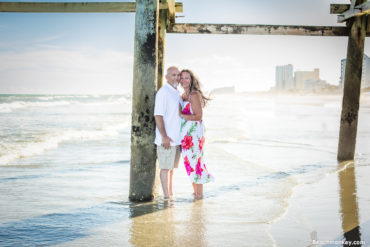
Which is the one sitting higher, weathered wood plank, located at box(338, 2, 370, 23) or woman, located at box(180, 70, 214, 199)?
weathered wood plank, located at box(338, 2, 370, 23)

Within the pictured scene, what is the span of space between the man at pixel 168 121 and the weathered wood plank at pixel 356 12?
3575 millimetres

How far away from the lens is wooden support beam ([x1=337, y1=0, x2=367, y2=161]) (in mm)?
6820

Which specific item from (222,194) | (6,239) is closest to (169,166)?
(222,194)

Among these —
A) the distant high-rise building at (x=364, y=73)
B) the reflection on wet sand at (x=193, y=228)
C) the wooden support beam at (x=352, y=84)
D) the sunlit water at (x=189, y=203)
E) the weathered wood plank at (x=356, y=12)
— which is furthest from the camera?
the distant high-rise building at (x=364, y=73)

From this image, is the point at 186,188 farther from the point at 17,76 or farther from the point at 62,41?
the point at 17,76

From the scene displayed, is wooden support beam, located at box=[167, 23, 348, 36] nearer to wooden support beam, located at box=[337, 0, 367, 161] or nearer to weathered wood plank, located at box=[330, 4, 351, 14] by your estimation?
weathered wood plank, located at box=[330, 4, 351, 14]

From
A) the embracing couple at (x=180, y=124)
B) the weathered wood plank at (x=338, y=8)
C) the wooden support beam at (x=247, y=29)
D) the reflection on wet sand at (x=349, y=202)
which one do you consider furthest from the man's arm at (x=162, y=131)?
the weathered wood plank at (x=338, y=8)

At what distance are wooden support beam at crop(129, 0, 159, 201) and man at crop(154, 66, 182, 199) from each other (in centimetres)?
9

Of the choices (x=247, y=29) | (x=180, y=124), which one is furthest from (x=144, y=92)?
(x=247, y=29)

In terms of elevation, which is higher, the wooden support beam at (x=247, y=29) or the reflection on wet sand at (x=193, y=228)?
the wooden support beam at (x=247, y=29)

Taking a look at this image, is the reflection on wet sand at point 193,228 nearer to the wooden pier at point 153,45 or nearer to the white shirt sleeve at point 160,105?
the wooden pier at point 153,45

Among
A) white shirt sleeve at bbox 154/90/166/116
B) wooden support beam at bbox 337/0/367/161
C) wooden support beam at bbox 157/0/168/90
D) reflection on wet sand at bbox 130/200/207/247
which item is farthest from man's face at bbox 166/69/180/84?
wooden support beam at bbox 337/0/367/161

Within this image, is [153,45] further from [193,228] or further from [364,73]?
[364,73]

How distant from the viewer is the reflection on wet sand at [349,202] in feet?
11.8
